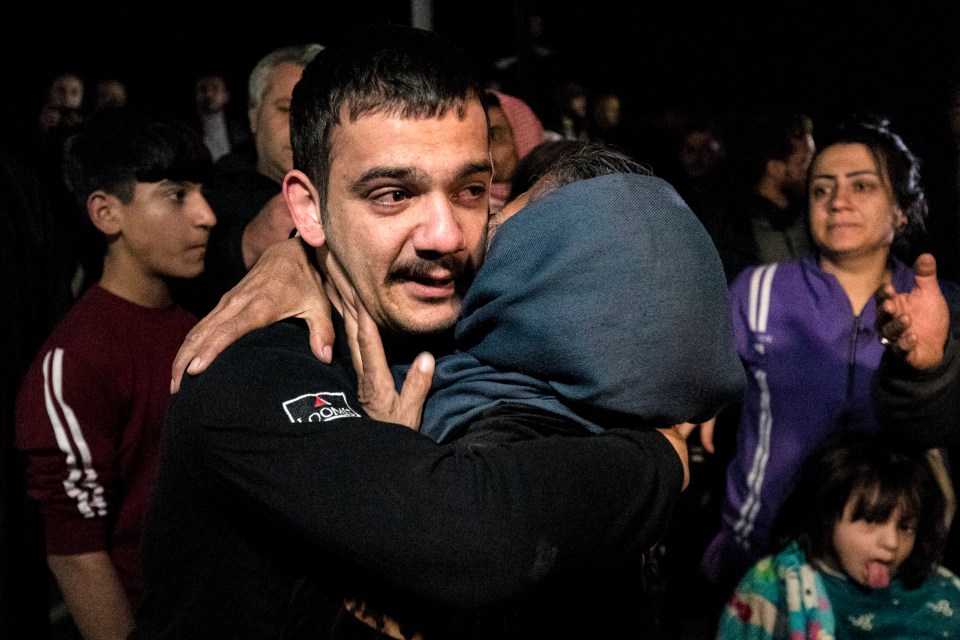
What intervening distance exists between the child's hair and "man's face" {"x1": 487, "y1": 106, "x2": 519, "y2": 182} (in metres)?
1.54

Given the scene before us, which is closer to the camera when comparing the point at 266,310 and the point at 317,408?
the point at 317,408

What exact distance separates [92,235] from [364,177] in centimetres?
161

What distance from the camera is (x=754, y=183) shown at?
421 centimetres

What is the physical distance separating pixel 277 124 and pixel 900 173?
86.2 inches

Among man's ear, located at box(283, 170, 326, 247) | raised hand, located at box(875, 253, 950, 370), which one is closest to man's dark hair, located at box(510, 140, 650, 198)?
man's ear, located at box(283, 170, 326, 247)

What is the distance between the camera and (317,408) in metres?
1.18

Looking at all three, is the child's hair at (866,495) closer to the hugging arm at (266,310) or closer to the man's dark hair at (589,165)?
the man's dark hair at (589,165)

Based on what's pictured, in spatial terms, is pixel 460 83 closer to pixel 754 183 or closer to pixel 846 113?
pixel 754 183

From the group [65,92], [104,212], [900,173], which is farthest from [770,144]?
[65,92]

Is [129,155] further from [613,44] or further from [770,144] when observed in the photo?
[613,44]

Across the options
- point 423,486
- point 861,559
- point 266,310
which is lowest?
point 861,559

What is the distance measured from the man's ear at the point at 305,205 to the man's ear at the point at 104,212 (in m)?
1.28

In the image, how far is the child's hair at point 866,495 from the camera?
104 inches

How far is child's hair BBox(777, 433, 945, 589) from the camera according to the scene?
264 cm
